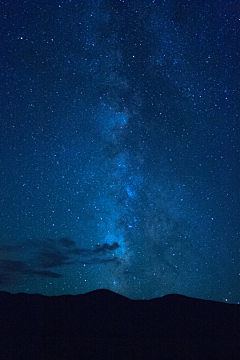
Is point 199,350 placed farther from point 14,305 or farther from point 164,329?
point 14,305

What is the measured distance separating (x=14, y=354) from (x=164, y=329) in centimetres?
1536

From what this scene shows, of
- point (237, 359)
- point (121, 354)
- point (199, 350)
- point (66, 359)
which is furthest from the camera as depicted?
point (199, 350)

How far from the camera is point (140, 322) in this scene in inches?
1019

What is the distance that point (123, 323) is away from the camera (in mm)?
25766

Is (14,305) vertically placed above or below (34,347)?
above

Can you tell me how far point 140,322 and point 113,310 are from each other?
4.31 metres

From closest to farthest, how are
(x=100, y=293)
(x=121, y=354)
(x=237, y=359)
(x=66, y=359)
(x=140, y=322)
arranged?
(x=66, y=359)
(x=237, y=359)
(x=121, y=354)
(x=140, y=322)
(x=100, y=293)

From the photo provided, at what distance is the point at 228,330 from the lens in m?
23.0

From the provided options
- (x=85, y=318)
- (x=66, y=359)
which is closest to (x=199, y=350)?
(x=66, y=359)

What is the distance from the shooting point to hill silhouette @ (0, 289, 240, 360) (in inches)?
606

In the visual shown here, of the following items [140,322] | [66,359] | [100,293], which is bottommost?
[66,359]

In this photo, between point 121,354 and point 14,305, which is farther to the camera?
point 14,305

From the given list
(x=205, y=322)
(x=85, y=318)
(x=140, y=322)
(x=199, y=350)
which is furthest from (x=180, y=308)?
(x=199, y=350)

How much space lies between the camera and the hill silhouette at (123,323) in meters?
15.4
